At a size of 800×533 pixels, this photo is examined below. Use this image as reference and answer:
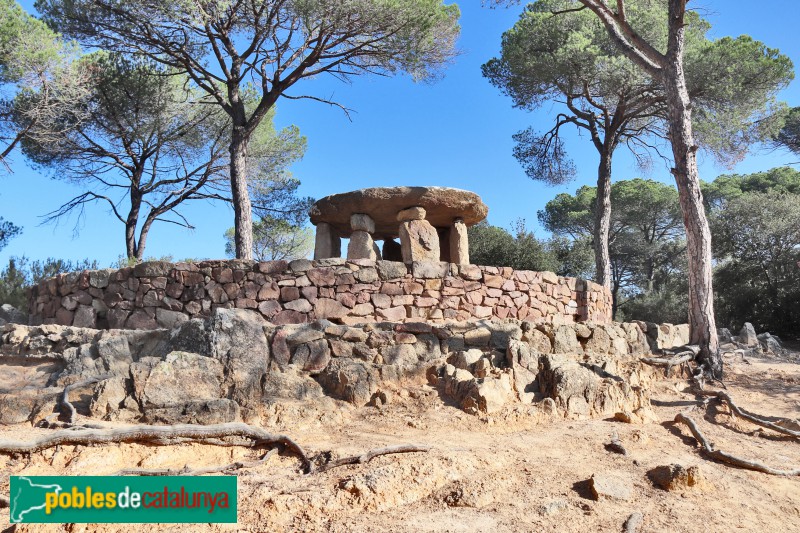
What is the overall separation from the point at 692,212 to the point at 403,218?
4160 mm

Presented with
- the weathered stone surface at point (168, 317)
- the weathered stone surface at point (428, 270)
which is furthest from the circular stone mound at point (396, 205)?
the weathered stone surface at point (168, 317)

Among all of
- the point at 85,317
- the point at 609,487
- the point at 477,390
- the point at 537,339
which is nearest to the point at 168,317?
the point at 85,317

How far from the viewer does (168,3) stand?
10.4 metres

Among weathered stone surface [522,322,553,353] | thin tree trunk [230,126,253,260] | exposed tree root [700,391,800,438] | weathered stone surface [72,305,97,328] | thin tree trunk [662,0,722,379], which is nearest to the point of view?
exposed tree root [700,391,800,438]

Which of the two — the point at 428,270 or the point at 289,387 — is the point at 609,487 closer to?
the point at 289,387

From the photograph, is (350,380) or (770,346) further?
(770,346)

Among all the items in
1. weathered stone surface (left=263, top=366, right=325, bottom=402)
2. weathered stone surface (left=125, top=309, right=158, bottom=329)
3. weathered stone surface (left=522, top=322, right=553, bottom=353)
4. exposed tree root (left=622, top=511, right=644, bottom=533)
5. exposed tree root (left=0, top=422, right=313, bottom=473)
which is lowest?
exposed tree root (left=622, top=511, right=644, bottom=533)

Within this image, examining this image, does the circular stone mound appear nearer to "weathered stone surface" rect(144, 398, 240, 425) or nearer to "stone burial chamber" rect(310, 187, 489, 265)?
"stone burial chamber" rect(310, 187, 489, 265)

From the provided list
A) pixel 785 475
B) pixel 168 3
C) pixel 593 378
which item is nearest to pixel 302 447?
pixel 593 378

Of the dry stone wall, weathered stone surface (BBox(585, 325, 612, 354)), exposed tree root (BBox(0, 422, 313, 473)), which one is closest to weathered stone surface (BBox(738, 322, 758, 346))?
the dry stone wall

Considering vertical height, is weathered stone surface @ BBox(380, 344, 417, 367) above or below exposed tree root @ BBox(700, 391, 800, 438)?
above

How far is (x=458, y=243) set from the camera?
9555 millimetres

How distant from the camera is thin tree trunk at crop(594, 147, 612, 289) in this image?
12.4 meters

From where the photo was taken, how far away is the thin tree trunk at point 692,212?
7188 mm
